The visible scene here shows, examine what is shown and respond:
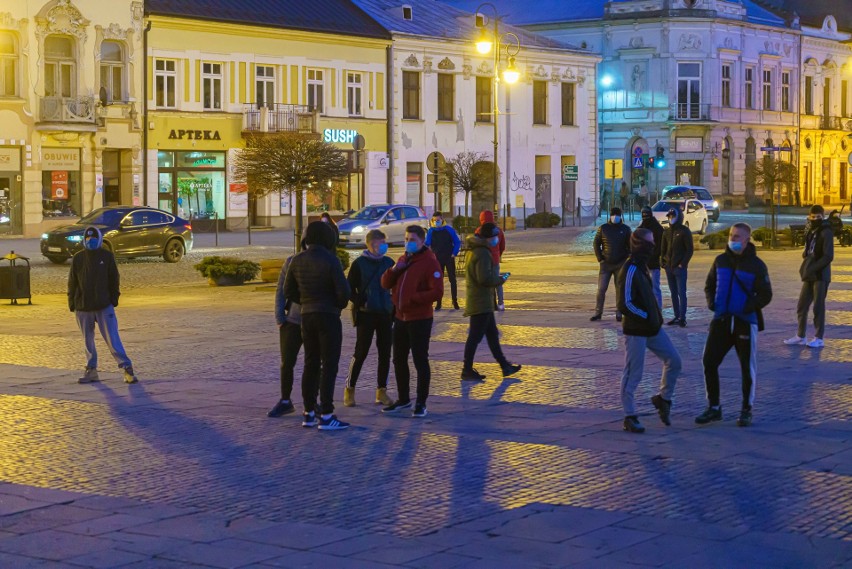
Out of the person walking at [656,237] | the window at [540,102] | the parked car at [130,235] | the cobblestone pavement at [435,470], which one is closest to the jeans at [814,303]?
the cobblestone pavement at [435,470]

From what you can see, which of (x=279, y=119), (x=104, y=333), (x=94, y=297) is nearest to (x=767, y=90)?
(x=279, y=119)

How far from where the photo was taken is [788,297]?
25609 millimetres

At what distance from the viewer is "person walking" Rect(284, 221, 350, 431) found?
12266 millimetres

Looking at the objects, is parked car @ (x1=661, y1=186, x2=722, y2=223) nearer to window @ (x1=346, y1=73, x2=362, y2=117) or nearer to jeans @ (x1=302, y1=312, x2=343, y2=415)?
window @ (x1=346, y1=73, x2=362, y2=117)

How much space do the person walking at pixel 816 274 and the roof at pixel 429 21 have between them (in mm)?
42813

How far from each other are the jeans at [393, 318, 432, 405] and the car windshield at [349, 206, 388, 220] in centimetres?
3230

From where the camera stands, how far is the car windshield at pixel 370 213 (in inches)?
1800

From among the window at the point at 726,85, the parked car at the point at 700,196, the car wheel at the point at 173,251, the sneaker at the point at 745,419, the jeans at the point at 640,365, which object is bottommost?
the sneaker at the point at 745,419

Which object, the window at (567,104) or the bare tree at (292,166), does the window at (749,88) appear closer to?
the window at (567,104)

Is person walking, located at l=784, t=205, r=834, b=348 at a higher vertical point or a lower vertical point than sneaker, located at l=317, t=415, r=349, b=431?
higher

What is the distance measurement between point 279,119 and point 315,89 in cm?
275

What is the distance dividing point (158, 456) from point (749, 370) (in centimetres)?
491

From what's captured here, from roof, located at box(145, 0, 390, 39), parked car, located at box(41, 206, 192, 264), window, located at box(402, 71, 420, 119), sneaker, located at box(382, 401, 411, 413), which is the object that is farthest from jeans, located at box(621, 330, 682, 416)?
window, located at box(402, 71, 420, 119)

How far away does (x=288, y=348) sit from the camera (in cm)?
1294
